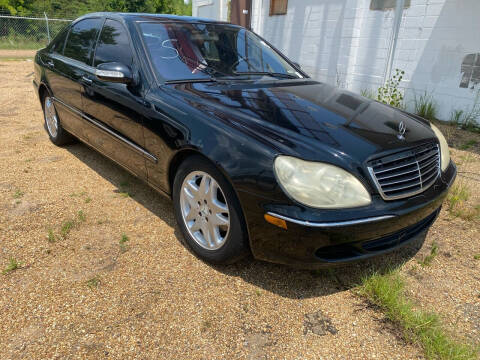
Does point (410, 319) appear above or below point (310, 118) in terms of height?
below

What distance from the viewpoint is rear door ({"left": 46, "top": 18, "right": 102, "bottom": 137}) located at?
12.0ft

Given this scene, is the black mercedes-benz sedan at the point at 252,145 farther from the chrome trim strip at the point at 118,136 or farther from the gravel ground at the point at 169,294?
the gravel ground at the point at 169,294

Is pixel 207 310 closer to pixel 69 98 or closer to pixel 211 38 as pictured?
pixel 211 38

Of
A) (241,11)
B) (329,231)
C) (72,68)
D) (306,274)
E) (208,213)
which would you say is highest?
(241,11)

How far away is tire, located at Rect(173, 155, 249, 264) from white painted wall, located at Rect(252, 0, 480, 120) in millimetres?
5261

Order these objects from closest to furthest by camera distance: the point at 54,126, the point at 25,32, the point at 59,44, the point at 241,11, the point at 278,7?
1. the point at 59,44
2. the point at 54,126
3. the point at 278,7
4. the point at 241,11
5. the point at 25,32

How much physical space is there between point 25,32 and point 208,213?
1909cm

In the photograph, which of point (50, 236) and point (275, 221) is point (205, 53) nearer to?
point (275, 221)

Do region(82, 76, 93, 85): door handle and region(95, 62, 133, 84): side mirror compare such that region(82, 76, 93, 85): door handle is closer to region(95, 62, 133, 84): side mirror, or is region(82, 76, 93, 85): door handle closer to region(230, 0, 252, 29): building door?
region(95, 62, 133, 84): side mirror

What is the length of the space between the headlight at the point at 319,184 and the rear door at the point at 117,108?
1.23 metres

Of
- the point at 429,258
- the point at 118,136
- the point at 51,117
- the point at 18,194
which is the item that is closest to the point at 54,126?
the point at 51,117

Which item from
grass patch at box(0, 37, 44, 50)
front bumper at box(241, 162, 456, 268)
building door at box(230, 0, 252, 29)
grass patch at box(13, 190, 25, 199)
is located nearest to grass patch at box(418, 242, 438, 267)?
front bumper at box(241, 162, 456, 268)

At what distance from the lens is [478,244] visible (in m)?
2.88

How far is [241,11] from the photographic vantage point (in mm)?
10195
